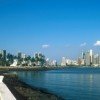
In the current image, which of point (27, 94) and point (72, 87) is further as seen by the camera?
point (72, 87)

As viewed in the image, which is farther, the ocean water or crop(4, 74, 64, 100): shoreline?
the ocean water

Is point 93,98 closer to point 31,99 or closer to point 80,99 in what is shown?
point 80,99

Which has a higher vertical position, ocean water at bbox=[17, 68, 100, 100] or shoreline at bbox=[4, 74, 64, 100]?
shoreline at bbox=[4, 74, 64, 100]

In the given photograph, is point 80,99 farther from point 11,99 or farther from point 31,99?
point 11,99

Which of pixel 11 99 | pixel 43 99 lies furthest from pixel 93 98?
pixel 11 99

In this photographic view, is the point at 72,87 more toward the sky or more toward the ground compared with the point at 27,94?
more toward the ground

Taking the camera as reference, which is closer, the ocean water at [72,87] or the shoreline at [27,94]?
the shoreline at [27,94]

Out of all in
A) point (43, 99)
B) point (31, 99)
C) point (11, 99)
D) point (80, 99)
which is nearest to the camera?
point (11, 99)

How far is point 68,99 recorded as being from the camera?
4319 centimetres

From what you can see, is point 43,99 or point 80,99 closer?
point 43,99

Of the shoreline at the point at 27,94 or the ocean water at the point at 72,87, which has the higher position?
the shoreline at the point at 27,94

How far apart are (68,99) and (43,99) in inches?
434

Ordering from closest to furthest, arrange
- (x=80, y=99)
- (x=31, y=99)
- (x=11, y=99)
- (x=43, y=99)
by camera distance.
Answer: (x=11, y=99)
(x=31, y=99)
(x=43, y=99)
(x=80, y=99)

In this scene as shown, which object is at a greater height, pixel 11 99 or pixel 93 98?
pixel 11 99
